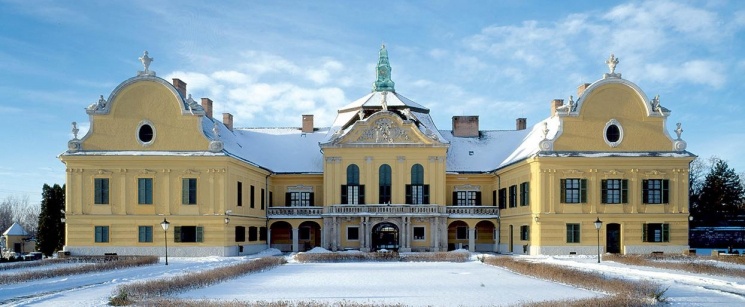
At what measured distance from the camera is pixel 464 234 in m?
56.6

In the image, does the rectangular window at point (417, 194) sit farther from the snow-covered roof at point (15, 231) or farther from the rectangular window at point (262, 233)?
the snow-covered roof at point (15, 231)

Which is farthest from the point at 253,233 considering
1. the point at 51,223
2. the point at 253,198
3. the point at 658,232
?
the point at 658,232

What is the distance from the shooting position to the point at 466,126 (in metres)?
60.8

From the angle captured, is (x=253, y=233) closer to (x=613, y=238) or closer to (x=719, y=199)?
(x=613, y=238)

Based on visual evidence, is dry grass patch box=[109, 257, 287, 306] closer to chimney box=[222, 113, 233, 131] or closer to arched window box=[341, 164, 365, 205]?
arched window box=[341, 164, 365, 205]

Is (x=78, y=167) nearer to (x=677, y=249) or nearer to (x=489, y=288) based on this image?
(x=489, y=288)

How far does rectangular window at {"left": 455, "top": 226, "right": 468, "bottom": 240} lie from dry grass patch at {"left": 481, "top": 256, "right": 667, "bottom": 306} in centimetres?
2297

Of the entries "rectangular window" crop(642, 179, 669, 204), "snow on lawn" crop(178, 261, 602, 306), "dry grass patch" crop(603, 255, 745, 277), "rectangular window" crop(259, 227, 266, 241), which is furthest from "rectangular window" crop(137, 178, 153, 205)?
"rectangular window" crop(642, 179, 669, 204)

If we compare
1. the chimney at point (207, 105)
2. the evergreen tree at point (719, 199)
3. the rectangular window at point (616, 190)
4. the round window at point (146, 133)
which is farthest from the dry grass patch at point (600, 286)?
the evergreen tree at point (719, 199)

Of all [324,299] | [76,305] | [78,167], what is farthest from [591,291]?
[78,167]

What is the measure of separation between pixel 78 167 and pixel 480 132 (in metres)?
31.0

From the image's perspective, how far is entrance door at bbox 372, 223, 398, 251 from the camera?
178 feet

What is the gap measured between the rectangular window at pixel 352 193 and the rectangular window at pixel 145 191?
13872 mm

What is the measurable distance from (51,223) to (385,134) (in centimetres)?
2415
